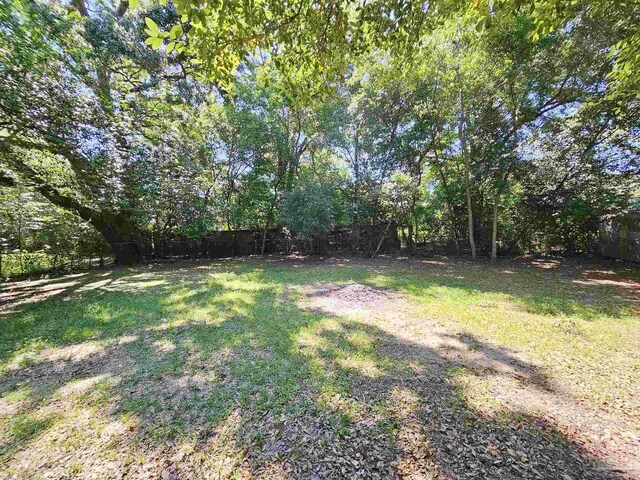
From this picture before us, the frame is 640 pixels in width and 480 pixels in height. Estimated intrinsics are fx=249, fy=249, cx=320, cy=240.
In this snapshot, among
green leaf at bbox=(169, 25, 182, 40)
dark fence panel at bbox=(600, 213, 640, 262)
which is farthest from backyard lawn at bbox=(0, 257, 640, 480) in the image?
dark fence panel at bbox=(600, 213, 640, 262)

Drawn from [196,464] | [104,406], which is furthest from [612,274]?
[104,406]

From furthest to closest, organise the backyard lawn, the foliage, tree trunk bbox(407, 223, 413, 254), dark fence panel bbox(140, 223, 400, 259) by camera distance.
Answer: tree trunk bbox(407, 223, 413, 254), dark fence panel bbox(140, 223, 400, 259), the foliage, the backyard lawn

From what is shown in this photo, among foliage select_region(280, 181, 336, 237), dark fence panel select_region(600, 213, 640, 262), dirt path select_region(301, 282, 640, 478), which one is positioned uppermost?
foliage select_region(280, 181, 336, 237)

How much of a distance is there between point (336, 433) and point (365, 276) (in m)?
5.07

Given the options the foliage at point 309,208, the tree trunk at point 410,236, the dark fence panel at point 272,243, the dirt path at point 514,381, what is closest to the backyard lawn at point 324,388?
the dirt path at point 514,381

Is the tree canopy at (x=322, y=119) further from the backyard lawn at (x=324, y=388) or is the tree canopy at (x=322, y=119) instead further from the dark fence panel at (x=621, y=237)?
the backyard lawn at (x=324, y=388)

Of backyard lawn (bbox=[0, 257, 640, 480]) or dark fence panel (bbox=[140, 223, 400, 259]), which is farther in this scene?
dark fence panel (bbox=[140, 223, 400, 259])

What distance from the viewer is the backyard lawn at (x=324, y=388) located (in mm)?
1504

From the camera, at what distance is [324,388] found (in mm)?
2145

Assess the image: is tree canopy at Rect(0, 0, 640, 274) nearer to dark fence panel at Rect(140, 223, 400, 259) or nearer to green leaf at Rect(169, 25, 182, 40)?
green leaf at Rect(169, 25, 182, 40)

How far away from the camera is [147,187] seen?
6465 millimetres

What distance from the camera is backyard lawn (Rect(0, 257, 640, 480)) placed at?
1504mm

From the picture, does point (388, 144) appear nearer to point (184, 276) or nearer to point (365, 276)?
point (365, 276)

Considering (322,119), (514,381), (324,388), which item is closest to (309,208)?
(322,119)
